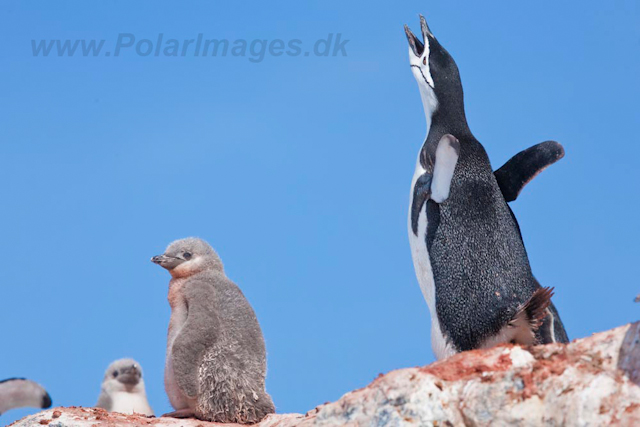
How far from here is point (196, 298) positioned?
682 centimetres

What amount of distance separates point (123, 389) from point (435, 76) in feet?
14.2

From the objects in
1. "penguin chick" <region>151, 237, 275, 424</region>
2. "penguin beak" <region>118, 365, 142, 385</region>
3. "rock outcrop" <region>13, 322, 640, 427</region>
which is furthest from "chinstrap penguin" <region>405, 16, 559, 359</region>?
"penguin beak" <region>118, 365, 142, 385</region>

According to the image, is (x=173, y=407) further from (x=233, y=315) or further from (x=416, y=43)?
(x=416, y=43)

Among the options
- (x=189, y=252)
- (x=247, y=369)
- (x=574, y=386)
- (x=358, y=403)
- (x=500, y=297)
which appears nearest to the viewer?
(x=574, y=386)

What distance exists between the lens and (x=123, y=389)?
27.8 feet

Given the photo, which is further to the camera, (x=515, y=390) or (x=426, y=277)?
(x=426, y=277)

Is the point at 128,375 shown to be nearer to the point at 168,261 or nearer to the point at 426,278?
the point at 168,261

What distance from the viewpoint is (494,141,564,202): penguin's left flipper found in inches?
263

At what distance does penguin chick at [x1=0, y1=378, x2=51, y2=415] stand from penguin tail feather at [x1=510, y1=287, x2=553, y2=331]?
4.12 meters

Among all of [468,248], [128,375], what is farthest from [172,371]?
[468,248]

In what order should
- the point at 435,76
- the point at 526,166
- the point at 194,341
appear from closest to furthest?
the point at 194,341 → the point at 526,166 → the point at 435,76

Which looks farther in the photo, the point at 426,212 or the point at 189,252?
the point at 189,252

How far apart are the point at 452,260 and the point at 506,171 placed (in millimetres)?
1141

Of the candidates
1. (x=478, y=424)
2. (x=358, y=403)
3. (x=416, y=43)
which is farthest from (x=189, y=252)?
(x=478, y=424)
